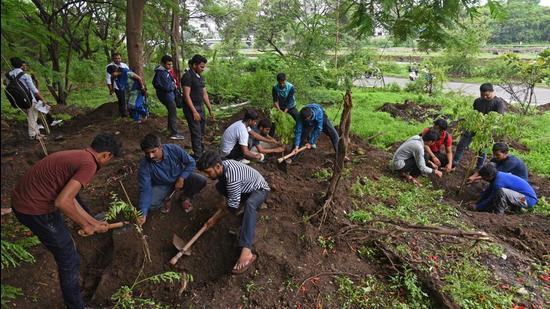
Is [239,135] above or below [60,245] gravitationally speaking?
above

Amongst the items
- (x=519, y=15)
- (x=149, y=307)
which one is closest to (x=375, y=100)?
(x=149, y=307)

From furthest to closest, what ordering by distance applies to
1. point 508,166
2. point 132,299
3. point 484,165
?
point 508,166
point 484,165
point 132,299

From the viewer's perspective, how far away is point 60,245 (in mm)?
3109

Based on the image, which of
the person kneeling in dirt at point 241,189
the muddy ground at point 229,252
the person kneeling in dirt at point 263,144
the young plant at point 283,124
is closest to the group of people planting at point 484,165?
the muddy ground at point 229,252

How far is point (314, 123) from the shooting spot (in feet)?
20.6

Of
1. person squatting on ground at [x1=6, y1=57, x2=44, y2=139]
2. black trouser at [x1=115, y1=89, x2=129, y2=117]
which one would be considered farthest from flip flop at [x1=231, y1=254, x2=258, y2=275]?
black trouser at [x1=115, y1=89, x2=129, y2=117]

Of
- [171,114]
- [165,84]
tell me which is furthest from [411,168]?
[165,84]

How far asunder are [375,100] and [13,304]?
40.3ft

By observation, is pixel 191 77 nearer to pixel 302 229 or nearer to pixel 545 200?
pixel 302 229

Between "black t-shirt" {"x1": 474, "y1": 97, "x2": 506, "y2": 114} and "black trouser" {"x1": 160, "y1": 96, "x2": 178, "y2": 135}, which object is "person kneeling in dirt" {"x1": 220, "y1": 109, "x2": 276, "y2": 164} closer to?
"black trouser" {"x1": 160, "y1": 96, "x2": 178, "y2": 135}

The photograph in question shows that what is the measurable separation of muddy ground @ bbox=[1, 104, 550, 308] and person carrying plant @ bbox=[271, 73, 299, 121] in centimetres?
183

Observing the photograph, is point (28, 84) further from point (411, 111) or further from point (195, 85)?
point (411, 111)

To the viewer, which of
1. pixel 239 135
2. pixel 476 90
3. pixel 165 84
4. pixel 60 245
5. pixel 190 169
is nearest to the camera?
pixel 60 245

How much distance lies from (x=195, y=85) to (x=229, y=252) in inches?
116
